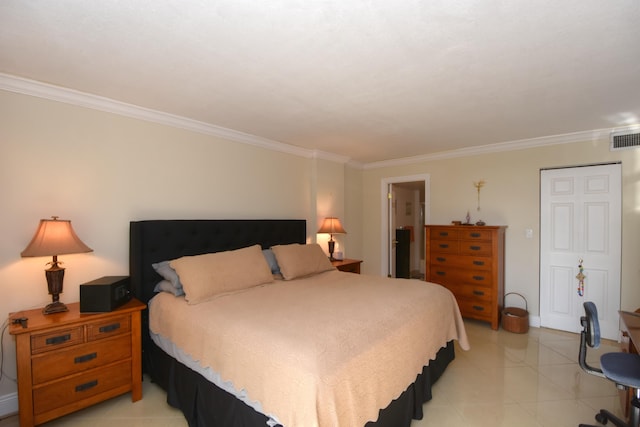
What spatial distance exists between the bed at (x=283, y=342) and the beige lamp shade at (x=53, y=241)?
48 cm

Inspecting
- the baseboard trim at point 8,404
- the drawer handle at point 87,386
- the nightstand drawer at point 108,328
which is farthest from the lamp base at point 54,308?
the baseboard trim at point 8,404

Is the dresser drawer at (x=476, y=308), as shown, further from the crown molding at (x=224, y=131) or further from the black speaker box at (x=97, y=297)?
the black speaker box at (x=97, y=297)

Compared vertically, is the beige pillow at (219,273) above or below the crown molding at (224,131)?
below

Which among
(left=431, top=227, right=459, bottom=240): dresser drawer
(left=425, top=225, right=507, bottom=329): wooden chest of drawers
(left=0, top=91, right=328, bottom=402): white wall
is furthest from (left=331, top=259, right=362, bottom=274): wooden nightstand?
(left=0, top=91, right=328, bottom=402): white wall

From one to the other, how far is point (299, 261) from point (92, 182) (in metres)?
1.94

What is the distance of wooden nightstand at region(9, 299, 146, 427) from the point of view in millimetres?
1826

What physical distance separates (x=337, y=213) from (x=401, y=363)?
2.99 metres

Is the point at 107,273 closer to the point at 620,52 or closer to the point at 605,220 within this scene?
the point at 620,52

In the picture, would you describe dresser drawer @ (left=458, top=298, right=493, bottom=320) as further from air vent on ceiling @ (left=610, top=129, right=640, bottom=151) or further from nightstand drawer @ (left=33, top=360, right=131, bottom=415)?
nightstand drawer @ (left=33, top=360, right=131, bottom=415)

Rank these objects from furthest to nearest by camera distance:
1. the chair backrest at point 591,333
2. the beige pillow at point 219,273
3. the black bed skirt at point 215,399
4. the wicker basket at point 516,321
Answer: the wicker basket at point 516,321, the beige pillow at point 219,273, the chair backrest at point 591,333, the black bed skirt at point 215,399

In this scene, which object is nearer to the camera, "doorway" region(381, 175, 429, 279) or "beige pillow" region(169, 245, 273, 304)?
"beige pillow" region(169, 245, 273, 304)

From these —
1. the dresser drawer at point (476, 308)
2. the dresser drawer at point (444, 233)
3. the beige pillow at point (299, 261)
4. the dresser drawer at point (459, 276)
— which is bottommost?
the dresser drawer at point (476, 308)

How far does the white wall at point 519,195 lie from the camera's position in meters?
3.23

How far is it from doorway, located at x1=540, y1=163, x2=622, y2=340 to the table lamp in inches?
189
